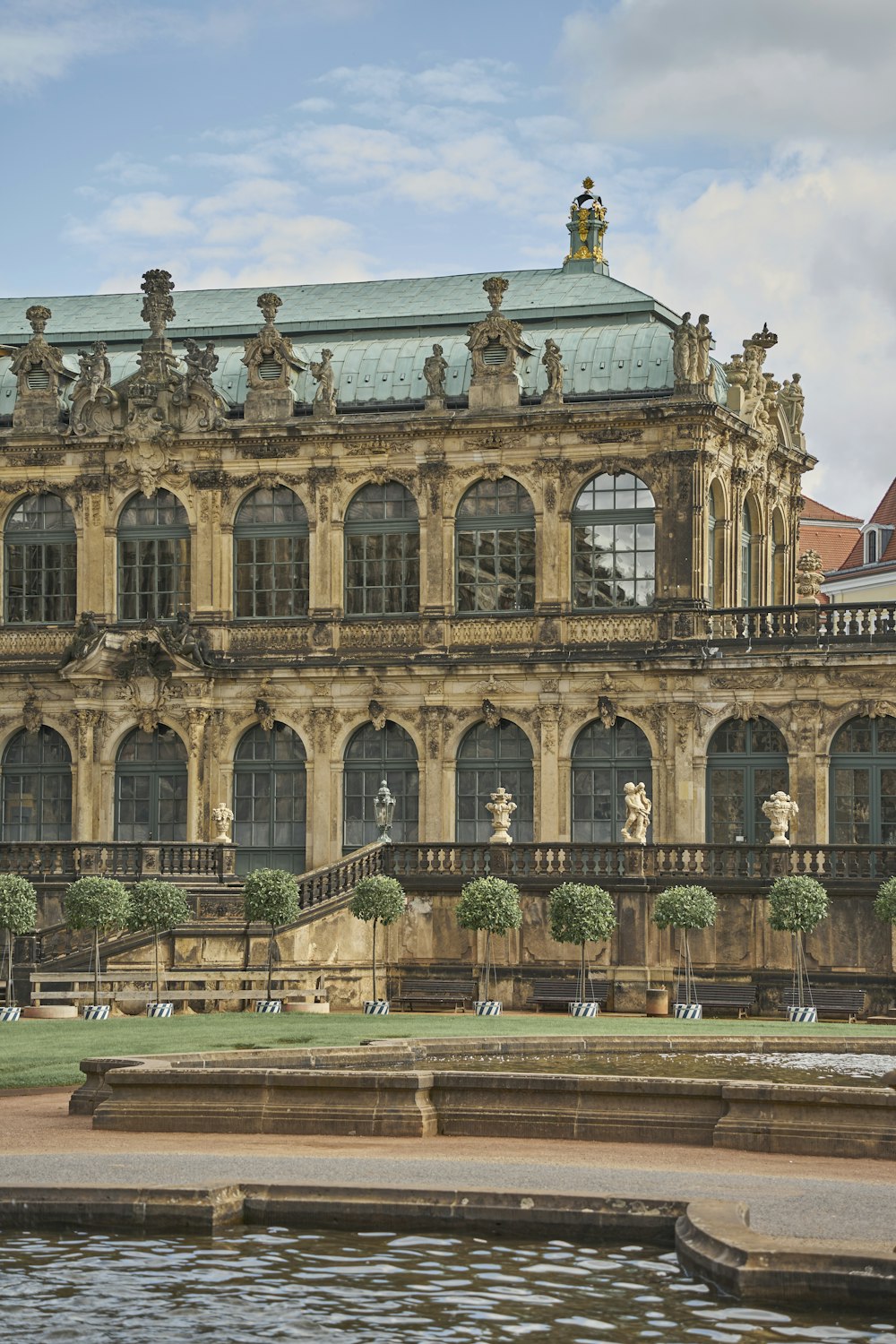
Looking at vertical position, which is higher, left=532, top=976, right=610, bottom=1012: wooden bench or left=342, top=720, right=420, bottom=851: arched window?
left=342, top=720, right=420, bottom=851: arched window

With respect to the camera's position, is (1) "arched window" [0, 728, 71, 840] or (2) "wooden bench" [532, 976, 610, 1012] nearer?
(2) "wooden bench" [532, 976, 610, 1012]

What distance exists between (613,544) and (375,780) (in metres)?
7.20

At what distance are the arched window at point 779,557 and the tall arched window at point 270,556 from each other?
12.1m

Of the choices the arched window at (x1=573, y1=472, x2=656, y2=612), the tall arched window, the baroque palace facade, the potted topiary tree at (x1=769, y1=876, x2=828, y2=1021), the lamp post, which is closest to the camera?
the potted topiary tree at (x1=769, y1=876, x2=828, y2=1021)

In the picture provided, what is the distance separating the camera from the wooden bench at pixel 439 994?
40.8 meters

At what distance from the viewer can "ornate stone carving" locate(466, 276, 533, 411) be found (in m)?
48.3

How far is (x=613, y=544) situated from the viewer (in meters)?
47.6

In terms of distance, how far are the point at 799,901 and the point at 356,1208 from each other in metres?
24.4

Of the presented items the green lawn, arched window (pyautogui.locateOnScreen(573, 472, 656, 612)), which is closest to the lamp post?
arched window (pyautogui.locateOnScreen(573, 472, 656, 612))

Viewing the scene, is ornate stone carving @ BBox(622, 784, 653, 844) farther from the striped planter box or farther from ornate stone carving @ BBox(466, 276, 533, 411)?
ornate stone carving @ BBox(466, 276, 533, 411)

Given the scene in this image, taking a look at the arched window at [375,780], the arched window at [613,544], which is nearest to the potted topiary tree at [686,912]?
the arched window at [613,544]

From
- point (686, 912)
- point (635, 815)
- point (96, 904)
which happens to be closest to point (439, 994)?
point (635, 815)

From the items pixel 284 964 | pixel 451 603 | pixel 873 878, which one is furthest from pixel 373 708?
pixel 873 878

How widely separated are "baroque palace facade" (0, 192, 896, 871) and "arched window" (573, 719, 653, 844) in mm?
59
